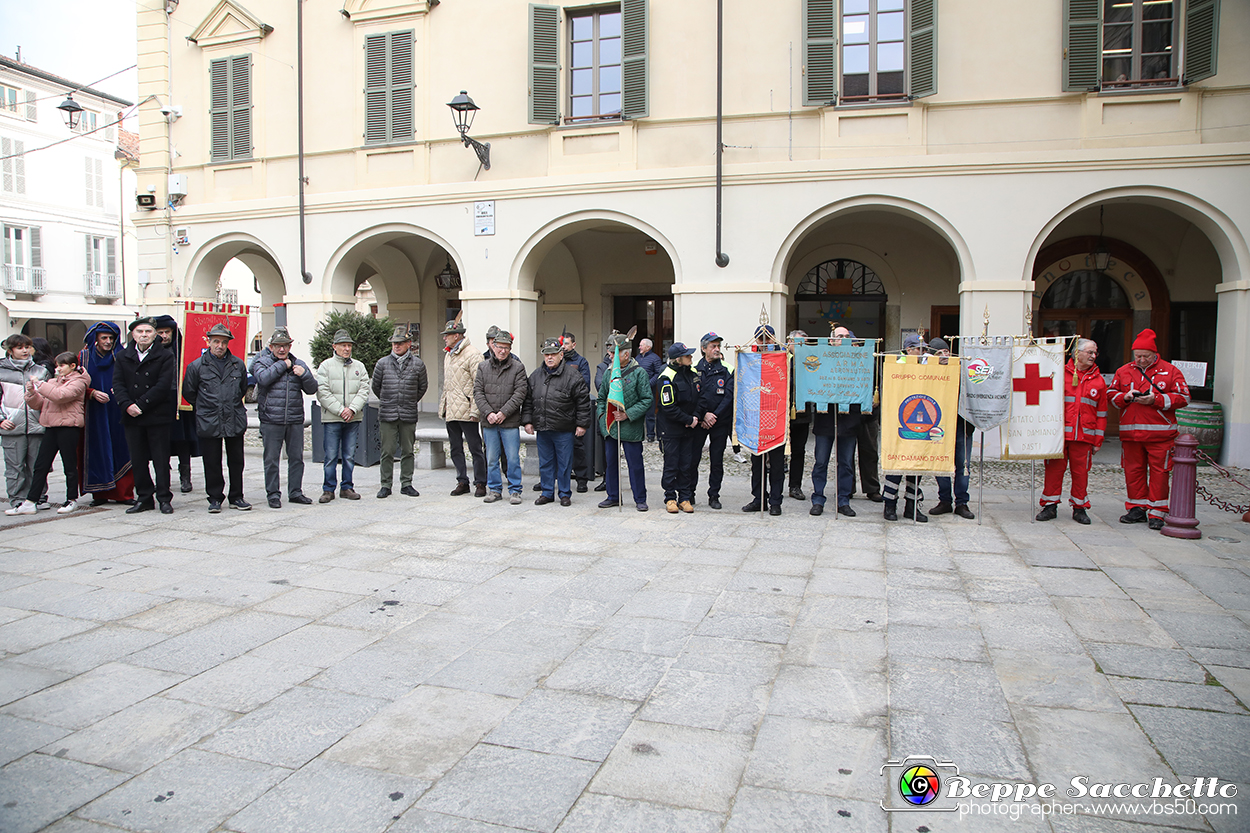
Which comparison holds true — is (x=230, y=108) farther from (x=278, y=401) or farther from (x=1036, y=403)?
(x=1036, y=403)

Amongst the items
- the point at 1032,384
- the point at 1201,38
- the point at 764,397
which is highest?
the point at 1201,38

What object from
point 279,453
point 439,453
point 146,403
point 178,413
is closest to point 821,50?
point 439,453

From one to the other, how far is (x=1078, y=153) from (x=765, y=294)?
4.61 meters

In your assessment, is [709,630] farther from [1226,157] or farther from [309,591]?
[1226,157]

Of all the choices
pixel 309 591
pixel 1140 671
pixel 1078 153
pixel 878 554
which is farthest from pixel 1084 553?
pixel 1078 153

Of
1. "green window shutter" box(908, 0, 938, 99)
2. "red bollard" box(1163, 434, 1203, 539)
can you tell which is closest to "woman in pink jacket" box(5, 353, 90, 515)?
"red bollard" box(1163, 434, 1203, 539)

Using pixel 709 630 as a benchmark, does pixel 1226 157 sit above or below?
above

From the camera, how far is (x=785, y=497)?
364 inches

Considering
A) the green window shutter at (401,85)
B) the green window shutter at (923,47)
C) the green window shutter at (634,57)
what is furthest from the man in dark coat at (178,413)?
the green window shutter at (923,47)

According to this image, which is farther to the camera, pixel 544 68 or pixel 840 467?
pixel 544 68

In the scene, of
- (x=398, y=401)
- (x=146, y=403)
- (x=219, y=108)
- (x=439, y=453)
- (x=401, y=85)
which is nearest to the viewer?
(x=146, y=403)

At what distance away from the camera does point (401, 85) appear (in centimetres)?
1382

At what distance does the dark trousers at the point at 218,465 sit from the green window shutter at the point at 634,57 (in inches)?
305

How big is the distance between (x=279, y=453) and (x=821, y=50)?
9.25 m
